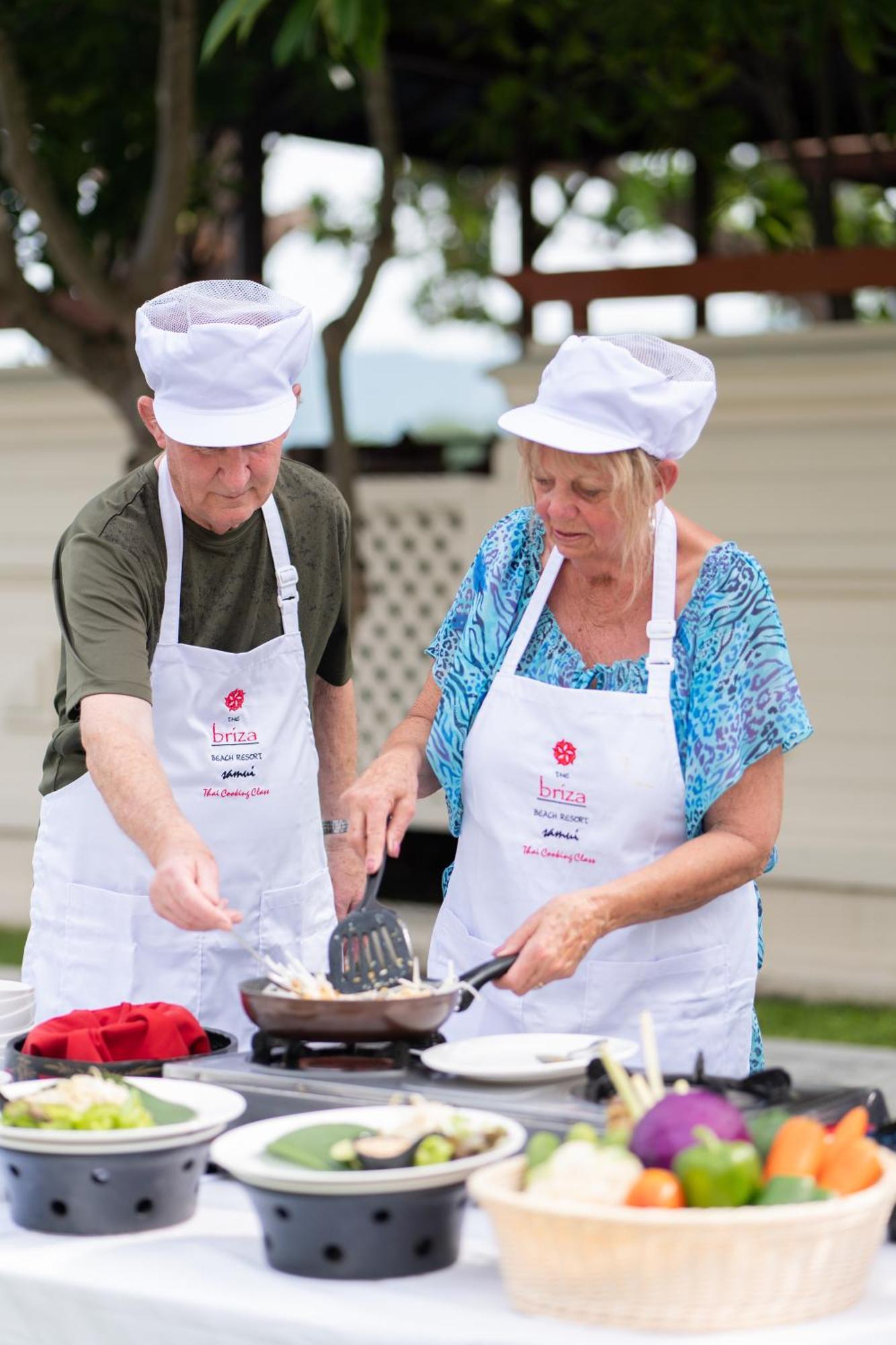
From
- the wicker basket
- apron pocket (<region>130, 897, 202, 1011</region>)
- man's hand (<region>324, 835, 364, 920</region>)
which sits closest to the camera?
the wicker basket

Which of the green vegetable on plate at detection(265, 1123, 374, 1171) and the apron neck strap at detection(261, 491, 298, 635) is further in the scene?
the apron neck strap at detection(261, 491, 298, 635)

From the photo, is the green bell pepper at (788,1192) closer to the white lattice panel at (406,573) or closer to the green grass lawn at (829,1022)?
the green grass lawn at (829,1022)

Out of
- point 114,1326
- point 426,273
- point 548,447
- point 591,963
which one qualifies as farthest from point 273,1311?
point 426,273

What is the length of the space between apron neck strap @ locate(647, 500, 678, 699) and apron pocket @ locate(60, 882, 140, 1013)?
0.79 meters

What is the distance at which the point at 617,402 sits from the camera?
235 centimetres

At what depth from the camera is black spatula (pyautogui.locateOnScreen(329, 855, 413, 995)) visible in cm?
220

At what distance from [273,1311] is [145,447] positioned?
511 cm

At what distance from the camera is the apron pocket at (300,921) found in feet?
9.06

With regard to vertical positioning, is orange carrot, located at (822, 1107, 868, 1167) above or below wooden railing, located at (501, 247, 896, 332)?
below

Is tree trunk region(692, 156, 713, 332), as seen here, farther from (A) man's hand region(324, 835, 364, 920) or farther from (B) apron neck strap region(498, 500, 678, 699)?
(B) apron neck strap region(498, 500, 678, 699)

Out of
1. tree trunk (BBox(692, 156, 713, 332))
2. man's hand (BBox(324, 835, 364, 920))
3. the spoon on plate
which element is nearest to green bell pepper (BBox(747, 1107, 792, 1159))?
the spoon on plate

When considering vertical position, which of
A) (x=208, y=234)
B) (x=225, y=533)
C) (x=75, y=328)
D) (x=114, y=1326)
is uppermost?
(x=208, y=234)

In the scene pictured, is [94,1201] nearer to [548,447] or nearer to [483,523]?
[548,447]

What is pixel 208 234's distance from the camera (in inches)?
384
